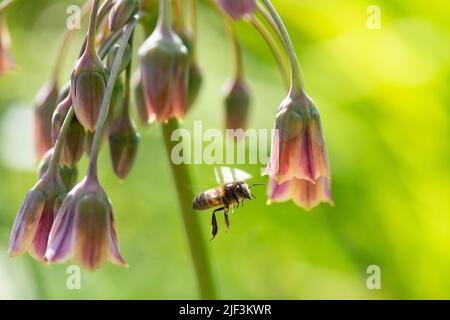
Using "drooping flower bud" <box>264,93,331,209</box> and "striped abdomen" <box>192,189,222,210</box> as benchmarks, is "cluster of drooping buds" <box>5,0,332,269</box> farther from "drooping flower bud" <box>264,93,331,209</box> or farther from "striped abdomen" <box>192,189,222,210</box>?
"striped abdomen" <box>192,189,222,210</box>

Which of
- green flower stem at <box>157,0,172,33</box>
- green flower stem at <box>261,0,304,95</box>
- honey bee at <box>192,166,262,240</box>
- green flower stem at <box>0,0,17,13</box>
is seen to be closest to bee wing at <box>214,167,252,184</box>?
honey bee at <box>192,166,262,240</box>

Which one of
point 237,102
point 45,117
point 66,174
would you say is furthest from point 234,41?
point 66,174

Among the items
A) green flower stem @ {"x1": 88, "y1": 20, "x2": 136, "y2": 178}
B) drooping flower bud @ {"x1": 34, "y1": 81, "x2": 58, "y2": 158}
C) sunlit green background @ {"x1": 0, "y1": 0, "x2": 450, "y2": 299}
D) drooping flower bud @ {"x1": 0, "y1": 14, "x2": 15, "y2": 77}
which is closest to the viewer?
green flower stem @ {"x1": 88, "y1": 20, "x2": 136, "y2": 178}

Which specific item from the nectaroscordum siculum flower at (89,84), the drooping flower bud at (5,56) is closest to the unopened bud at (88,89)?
the nectaroscordum siculum flower at (89,84)

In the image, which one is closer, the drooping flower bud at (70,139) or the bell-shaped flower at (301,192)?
the drooping flower bud at (70,139)

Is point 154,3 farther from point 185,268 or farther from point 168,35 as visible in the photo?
point 185,268

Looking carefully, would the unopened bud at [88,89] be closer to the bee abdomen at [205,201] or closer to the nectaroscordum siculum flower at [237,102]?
the bee abdomen at [205,201]

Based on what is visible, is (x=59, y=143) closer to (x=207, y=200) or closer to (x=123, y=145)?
(x=123, y=145)
